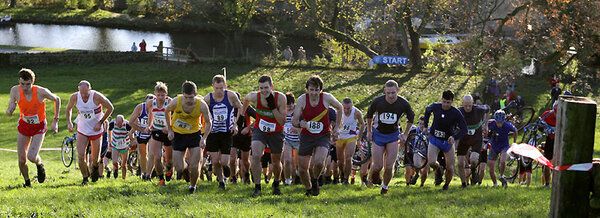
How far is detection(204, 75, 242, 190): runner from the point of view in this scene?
9891 mm

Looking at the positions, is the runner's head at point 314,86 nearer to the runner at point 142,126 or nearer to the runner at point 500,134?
the runner at point 142,126

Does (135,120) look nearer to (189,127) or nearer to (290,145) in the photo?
(189,127)

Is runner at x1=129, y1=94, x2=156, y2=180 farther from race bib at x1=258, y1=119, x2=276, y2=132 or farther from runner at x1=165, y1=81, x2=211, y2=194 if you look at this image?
race bib at x1=258, y1=119, x2=276, y2=132

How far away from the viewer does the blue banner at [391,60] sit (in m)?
34.1

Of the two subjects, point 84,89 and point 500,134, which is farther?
point 500,134

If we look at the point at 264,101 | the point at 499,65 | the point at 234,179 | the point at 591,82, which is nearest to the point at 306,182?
the point at 264,101

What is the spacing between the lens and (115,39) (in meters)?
55.9

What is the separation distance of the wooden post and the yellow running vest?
5498 millimetres

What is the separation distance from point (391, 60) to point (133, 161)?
69.3 feet

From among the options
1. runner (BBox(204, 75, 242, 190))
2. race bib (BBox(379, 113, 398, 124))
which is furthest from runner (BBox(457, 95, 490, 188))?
runner (BBox(204, 75, 242, 190))

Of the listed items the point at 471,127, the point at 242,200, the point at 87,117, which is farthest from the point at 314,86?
the point at 471,127

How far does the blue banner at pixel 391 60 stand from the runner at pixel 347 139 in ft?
74.1

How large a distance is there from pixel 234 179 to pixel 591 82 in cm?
2560

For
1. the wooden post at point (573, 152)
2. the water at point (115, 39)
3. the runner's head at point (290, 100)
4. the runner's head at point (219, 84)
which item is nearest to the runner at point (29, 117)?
the runner's head at point (219, 84)
